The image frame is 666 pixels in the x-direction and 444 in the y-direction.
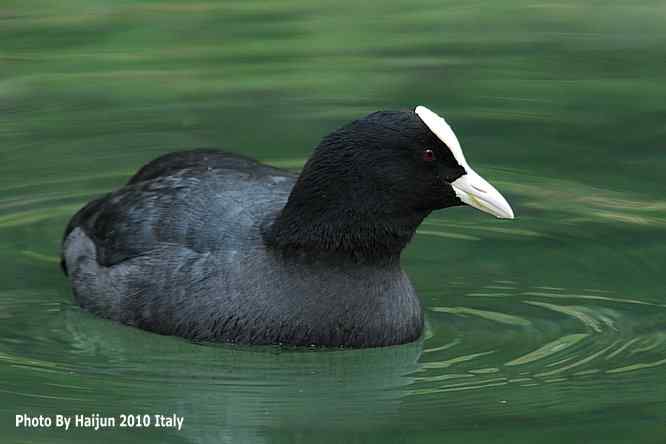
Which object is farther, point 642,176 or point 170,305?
point 642,176

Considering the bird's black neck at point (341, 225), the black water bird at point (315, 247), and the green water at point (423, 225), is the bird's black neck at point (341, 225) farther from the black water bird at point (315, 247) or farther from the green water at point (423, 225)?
the green water at point (423, 225)

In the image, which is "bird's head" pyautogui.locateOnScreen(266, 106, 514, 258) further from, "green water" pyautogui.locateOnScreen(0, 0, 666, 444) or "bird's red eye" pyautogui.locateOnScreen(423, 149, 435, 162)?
"green water" pyautogui.locateOnScreen(0, 0, 666, 444)

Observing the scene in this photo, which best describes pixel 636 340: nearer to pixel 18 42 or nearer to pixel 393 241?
pixel 393 241

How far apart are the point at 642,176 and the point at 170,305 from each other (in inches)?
128

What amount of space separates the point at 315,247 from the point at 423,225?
1722 mm

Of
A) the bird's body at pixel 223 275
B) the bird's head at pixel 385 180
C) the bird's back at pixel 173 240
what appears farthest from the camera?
the bird's back at pixel 173 240

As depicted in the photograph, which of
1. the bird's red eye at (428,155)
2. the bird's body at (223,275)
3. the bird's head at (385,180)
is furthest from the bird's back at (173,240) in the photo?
the bird's red eye at (428,155)

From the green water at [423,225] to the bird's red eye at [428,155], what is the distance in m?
0.86

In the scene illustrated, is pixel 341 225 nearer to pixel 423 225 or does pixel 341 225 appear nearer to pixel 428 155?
pixel 428 155

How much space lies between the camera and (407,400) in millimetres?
7422

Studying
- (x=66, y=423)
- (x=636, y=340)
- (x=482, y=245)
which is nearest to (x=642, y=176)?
(x=482, y=245)

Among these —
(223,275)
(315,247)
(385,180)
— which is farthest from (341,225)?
(223,275)

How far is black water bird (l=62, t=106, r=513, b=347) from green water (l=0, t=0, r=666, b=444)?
0.12 m

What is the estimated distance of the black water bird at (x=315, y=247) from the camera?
7793 mm
